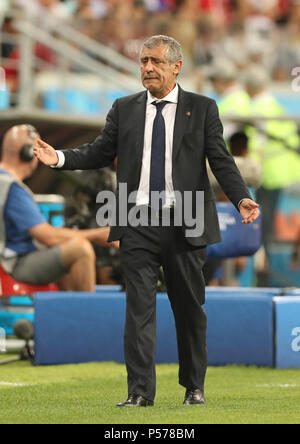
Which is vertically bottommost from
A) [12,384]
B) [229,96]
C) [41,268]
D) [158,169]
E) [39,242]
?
[12,384]

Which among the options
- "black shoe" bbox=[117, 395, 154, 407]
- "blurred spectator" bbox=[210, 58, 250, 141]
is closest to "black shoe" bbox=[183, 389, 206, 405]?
"black shoe" bbox=[117, 395, 154, 407]

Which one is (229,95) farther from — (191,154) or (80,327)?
(191,154)

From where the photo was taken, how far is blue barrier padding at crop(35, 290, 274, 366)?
8000 millimetres

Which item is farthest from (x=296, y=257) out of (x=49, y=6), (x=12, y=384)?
(x=12, y=384)

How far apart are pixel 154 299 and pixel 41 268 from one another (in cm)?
332

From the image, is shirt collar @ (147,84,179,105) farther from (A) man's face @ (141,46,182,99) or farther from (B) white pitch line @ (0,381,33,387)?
(B) white pitch line @ (0,381,33,387)

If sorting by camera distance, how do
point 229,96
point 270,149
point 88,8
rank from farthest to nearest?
point 88,8 < point 270,149 < point 229,96

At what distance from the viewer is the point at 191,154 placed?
18.7 feet

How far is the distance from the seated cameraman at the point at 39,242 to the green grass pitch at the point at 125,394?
898mm

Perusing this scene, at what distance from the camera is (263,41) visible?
14.7m

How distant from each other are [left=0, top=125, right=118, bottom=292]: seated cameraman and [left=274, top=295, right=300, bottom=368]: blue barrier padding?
1.60 metres

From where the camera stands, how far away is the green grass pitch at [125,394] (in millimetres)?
5281

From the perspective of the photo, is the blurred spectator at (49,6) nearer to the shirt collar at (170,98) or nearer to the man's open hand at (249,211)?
the shirt collar at (170,98)

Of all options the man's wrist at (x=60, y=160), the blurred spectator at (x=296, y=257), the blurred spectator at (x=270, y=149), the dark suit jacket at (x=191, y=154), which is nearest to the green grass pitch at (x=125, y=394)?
the dark suit jacket at (x=191, y=154)
